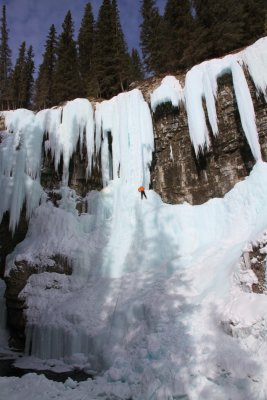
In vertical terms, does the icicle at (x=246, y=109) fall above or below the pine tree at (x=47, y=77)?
below

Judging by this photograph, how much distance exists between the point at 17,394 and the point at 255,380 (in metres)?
4.77

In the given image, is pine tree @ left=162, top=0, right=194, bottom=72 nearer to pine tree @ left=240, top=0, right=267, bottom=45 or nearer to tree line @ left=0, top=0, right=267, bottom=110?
tree line @ left=0, top=0, right=267, bottom=110

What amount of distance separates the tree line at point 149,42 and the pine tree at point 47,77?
8cm

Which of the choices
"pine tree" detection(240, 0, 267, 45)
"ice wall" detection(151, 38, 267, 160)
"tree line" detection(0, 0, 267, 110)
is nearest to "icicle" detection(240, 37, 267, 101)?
"ice wall" detection(151, 38, 267, 160)

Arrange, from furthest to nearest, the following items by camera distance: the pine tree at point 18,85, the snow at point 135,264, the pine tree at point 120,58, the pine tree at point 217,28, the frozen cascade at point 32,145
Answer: the pine tree at point 18,85 → the pine tree at point 120,58 → the pine tree at point 217,28 → the frozen cascade at point 32,145 → the snow at point 135,264

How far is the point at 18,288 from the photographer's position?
12.4 metres

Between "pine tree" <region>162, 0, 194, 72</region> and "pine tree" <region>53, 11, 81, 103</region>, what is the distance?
695cm

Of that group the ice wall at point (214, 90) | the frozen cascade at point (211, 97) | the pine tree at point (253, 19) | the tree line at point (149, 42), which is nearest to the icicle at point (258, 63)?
the ice wall at point (214, 90)

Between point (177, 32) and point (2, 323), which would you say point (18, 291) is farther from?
point (177, 32)

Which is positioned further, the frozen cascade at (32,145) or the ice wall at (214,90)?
the frozen cascade at (32,145)

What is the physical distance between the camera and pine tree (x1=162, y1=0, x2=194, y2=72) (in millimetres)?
20188

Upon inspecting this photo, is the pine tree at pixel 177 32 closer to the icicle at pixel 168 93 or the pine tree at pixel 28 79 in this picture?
the icicle at pixel 168 93

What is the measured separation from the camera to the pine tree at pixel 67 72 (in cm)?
2406

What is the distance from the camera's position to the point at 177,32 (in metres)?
21.0
